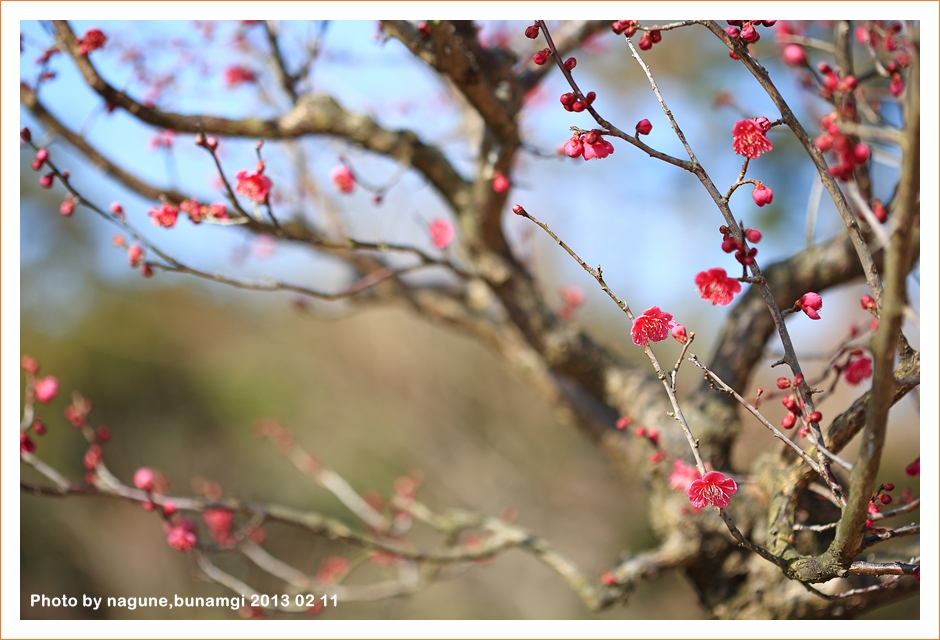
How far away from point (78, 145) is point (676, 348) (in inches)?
161

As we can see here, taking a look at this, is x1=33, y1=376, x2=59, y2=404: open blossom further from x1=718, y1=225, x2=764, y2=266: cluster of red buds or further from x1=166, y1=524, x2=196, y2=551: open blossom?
x1=718, y1=225, x2=764, y2=266: cluster of red buds

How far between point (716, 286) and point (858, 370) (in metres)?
0.40

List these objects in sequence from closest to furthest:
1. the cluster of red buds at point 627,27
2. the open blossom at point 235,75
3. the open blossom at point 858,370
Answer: the cluster of red buds at point 627,27
the open blossom at point 858,370
the open blossom at point 235,75

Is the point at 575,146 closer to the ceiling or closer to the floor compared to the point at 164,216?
closer to the floor

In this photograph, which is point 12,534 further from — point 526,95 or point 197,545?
point 526,95

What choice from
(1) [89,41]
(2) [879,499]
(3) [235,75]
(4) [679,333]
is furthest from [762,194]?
(3) [235,75]

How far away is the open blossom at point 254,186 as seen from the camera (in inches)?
40.8

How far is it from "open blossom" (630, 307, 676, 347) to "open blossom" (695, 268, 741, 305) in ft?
0.20

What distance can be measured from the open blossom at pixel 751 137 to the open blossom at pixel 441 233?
0.70 m

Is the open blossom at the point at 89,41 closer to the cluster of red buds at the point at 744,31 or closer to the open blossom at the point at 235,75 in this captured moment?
the open blossom at the point at 235,75

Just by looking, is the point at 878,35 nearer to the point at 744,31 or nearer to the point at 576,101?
the point at 744,31

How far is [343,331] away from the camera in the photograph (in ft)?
18.1

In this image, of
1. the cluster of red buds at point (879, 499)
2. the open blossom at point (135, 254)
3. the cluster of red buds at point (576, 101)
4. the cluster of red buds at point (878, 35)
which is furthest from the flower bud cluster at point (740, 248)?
the open blossom at point (135, 254)

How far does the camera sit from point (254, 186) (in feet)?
3.43
